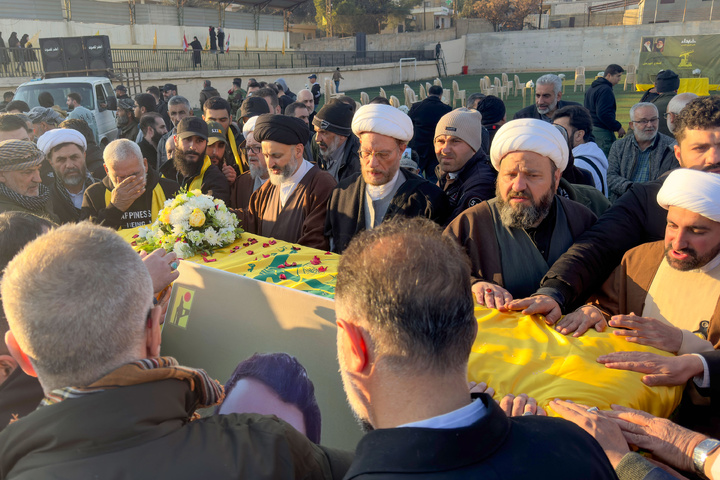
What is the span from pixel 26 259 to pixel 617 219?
9.36ft

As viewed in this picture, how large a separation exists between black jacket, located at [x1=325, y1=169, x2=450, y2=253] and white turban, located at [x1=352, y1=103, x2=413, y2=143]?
0.33 meters

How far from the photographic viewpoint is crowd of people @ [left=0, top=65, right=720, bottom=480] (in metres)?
1.34

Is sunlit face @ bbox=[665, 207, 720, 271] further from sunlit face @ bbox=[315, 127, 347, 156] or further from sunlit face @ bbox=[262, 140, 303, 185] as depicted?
sunlit face @ bbox=[315, 127, 347, 156]

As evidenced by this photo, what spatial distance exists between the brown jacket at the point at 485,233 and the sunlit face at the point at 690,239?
0.73m

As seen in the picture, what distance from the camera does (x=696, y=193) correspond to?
7.59ft

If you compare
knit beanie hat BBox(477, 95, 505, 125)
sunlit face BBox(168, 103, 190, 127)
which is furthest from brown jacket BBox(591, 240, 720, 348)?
sunlit face BBox(168, 103, 190, 127)

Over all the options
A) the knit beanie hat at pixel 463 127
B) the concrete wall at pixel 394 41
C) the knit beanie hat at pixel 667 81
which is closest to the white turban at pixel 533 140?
the knit beanie hat at pixel 463 127

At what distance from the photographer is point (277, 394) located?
6.93 ft

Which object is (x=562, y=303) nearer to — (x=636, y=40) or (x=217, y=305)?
(x=217, y=305)

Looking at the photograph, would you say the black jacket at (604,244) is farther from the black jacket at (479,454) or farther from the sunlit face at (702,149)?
the black jacket at (479,454)

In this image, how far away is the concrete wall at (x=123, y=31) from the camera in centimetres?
2916

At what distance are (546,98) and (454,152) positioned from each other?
4.06 metres

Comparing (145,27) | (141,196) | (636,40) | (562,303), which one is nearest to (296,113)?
(141,196)

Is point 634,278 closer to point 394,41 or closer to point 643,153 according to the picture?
point 643,153
